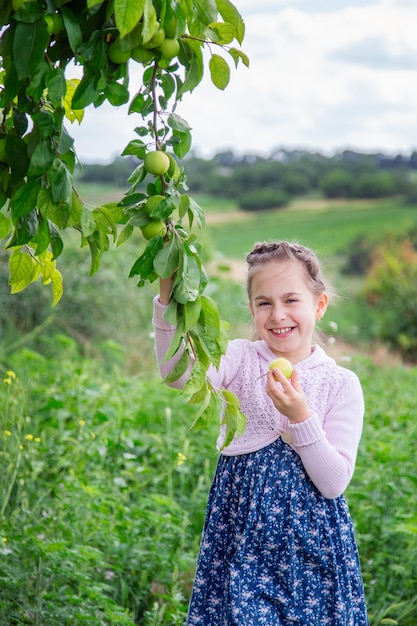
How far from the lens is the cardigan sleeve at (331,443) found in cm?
180

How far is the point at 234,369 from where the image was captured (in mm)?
2012

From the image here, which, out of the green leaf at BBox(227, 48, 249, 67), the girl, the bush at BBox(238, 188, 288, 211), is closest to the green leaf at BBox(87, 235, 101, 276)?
the girl

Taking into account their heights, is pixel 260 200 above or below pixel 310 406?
above

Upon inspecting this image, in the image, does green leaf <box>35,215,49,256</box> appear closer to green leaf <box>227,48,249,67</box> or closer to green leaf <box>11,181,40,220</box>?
green leaf <box>11,181,40,220</box>

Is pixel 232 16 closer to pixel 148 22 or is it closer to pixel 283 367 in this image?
pixel 148 22

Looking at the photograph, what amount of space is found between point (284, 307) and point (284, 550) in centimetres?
56

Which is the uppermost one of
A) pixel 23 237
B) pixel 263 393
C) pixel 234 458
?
pixel 23 237

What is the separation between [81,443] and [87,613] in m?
Answer: 0.94

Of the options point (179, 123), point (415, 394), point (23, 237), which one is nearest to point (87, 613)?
point (23, 237)

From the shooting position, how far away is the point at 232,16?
56.1 inches

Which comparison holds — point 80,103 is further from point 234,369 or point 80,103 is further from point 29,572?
point 29,572

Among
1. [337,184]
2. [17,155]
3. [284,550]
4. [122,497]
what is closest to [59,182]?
[17,155]

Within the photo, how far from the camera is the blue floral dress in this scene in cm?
184

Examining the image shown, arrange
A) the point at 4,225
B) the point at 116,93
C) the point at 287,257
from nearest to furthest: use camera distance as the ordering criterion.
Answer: the point at 116,93
the point at 4,225
the point at 287,257
